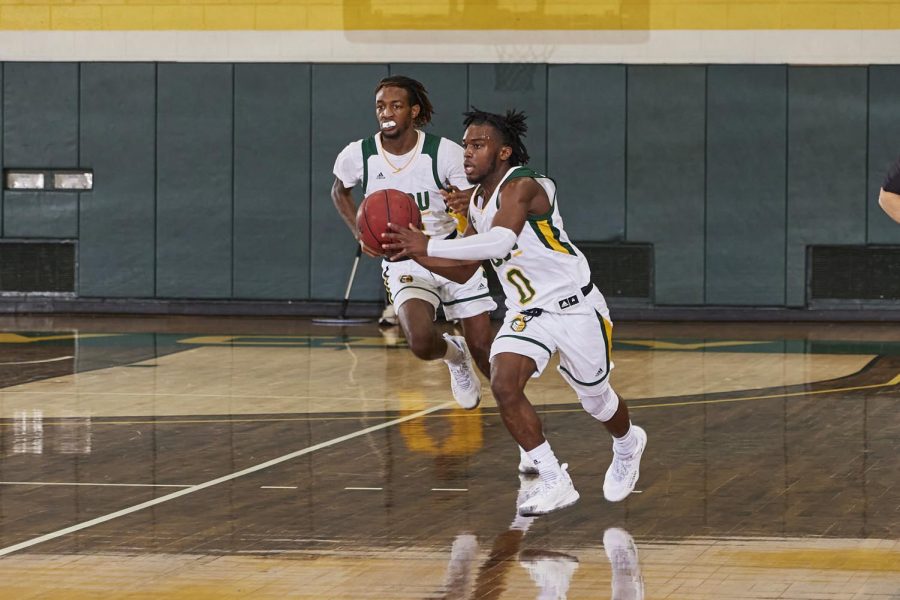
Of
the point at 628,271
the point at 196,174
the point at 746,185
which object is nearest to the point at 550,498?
the point at 628,271

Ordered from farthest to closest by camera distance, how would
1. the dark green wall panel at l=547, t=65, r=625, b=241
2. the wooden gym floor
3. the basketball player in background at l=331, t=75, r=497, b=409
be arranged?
1. the dark green wall panel at l=547, t=65, r=625, b=241
2. the basketball player in background at l=331, t=75, r=497, b=409
3. the wooden gym floor

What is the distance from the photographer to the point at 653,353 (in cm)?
1536

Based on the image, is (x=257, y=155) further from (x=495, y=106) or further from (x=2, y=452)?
(x=2, y=452)

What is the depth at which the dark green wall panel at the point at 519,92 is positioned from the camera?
19.6m

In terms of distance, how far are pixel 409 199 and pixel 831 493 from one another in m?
2.58

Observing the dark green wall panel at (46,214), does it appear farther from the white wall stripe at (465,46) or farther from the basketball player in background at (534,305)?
the basketball player in background at (534,305)

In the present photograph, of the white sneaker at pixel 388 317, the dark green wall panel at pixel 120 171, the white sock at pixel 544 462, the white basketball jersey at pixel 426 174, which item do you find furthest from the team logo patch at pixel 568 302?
the dark green wall panel at pixel 120 171

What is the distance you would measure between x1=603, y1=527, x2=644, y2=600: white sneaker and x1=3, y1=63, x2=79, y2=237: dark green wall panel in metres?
14.6

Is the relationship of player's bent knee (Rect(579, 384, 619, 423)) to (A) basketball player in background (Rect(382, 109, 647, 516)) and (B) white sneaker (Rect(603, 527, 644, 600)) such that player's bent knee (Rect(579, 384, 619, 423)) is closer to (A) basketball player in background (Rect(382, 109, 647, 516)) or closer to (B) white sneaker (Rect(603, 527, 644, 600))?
(A) basketball player in background (Rect(382, 109, 647, 516))

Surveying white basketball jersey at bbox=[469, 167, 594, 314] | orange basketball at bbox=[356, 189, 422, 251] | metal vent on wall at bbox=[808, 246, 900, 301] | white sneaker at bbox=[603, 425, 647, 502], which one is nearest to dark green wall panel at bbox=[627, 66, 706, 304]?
metal vent on wall at bbox=[808, 246, 900, 301]

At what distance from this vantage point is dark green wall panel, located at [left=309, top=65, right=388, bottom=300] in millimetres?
19812

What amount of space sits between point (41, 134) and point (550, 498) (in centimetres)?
1451

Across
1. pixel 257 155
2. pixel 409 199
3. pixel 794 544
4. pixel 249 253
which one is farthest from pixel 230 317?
pixel 794 544

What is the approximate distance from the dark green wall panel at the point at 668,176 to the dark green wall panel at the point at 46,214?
23.2ft
